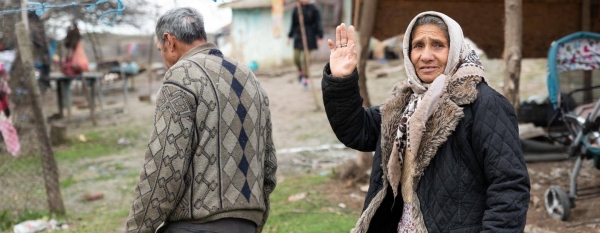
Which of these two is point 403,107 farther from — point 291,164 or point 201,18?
point 291,164

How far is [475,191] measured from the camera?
235 cm

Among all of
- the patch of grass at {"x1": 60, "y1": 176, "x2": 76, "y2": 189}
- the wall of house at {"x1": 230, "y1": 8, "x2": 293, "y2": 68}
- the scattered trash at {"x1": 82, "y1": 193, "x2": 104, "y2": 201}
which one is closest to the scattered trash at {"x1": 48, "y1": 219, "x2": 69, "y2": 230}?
the scattered trash at {"x1": 82, "y1": 193, "x2": 104, "y2": 201}

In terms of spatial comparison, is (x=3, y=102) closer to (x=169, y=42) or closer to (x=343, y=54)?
(x=169, y=42)

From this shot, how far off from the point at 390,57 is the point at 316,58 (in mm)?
2859

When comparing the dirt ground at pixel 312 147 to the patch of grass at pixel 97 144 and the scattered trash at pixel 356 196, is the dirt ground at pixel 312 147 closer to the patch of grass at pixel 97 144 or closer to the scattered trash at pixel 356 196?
the scattered trash at pixel 356 196

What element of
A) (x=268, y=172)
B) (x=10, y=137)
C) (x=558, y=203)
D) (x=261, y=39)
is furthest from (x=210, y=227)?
(x=261, y=39)

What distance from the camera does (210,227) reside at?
9.58ft

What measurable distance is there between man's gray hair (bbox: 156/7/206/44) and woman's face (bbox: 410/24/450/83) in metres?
Result: 1.08

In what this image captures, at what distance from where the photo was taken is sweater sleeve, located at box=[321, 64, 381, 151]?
2.61 m

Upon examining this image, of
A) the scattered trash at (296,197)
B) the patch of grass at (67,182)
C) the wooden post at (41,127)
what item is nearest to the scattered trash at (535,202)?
the scattered trash at (296,197)

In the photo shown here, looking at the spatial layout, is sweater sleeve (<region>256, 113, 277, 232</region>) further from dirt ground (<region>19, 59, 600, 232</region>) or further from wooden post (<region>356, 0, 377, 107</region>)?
wooden post (<region>356, 0, 377, 107</region>)

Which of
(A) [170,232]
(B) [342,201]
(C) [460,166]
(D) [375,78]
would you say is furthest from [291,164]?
(D) [375,78]

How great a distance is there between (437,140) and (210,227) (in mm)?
1145

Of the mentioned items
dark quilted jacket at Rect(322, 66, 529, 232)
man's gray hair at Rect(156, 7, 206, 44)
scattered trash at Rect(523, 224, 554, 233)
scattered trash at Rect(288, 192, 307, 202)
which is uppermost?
man's gray hair at Rect(156, 7, 206, 44)
